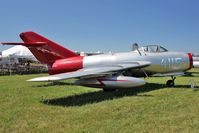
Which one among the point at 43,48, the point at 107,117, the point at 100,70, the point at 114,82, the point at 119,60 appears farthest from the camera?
the point at 43,48

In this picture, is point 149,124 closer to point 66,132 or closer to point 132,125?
point 132,125

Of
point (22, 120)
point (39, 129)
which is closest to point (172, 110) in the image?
point (39, 129)

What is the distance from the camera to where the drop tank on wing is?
7.39 m

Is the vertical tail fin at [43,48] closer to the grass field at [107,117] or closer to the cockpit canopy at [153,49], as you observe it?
the grass field at [107,117]

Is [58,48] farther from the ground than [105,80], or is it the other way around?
[58,48]

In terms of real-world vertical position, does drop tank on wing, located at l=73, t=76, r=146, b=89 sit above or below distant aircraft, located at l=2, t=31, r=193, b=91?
below

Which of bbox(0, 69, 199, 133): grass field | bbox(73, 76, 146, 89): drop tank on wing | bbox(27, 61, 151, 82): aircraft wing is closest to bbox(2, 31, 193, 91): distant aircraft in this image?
bbox(27, 61, 151, 82): aircraft wing

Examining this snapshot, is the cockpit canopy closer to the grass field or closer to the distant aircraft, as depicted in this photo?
the distant aircraft

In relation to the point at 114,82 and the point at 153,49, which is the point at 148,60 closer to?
the point at 153,49

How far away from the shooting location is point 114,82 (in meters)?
7.52

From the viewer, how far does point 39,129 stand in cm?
390

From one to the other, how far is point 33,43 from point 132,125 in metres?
7.21

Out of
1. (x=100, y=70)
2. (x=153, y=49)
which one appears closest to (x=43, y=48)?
(x=100, y=70)

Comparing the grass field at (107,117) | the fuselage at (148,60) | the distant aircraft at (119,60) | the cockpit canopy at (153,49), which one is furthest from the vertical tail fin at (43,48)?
the cockpit canopy at (153,49)
